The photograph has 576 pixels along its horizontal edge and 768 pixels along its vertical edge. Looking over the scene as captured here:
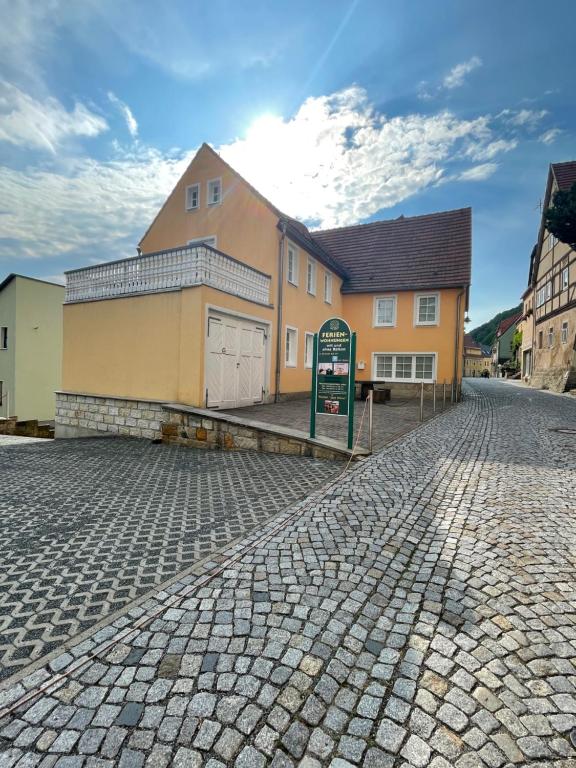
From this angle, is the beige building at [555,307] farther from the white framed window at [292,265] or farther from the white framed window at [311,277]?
the white framed window at [292,265]

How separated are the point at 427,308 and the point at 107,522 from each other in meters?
19.3

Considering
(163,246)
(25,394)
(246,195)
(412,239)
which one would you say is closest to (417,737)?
(246,195)

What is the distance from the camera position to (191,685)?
2023 millimetres

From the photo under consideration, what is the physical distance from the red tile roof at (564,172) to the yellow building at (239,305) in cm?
837

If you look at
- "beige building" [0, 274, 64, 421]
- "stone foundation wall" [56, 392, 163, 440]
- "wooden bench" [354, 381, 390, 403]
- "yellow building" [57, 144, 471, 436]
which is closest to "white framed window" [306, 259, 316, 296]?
"yellow building" [57, 144, 471, 436]

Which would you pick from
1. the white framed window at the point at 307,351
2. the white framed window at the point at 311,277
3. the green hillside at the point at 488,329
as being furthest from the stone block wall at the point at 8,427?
the green hillside at the point at 488,329

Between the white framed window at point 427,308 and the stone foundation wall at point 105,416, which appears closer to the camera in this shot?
the stone foundation wall at point 105,416

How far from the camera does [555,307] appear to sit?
2648cm

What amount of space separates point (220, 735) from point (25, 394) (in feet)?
103

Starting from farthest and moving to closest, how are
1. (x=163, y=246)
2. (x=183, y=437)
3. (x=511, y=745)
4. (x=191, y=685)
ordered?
(x=163, y=246), (x=183, y=437), (x=191, y=685), (x=511, y=745)

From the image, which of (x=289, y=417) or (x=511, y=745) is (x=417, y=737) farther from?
(x=289, y=417)

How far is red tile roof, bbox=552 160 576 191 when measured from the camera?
80.0 feet

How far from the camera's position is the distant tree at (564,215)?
14344 millimetres

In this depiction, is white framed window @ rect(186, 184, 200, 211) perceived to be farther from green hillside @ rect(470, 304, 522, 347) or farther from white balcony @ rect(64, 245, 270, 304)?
green hillside @ rect(470, 304, 522, 347)
